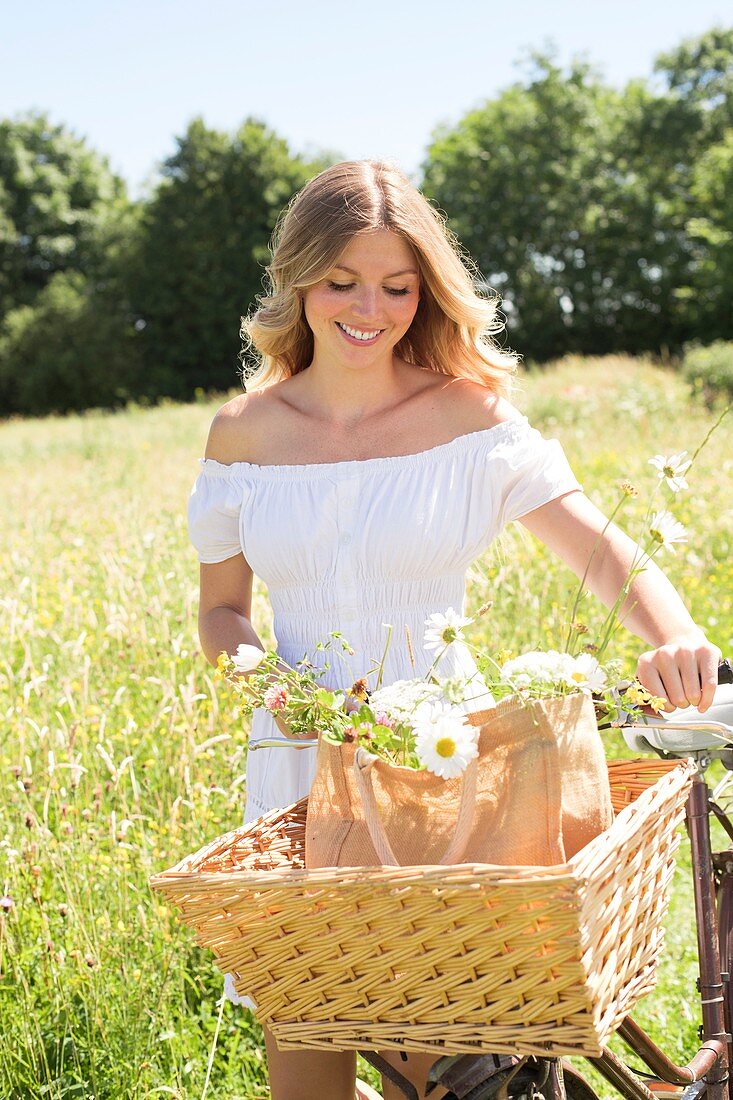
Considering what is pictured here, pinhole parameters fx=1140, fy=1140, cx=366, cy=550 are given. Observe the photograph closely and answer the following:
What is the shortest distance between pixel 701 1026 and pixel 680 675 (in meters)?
0.87

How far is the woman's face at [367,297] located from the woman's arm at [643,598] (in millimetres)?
521

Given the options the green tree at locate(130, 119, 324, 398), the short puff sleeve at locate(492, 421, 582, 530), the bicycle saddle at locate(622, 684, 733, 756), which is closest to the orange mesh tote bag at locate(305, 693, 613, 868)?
the bicycle saddle at locate(622, 684, 733, 756)

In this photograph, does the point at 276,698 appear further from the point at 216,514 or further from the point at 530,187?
the point at 530,187

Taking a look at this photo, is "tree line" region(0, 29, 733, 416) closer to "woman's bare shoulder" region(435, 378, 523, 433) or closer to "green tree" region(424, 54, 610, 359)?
"green tree" region(424, 54, 610, 359)

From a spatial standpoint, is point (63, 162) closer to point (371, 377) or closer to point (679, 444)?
point (679, 444)

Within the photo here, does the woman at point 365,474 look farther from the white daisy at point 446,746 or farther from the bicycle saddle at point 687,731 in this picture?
the white daisy at point 446,746

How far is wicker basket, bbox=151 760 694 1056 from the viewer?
52.2 inches

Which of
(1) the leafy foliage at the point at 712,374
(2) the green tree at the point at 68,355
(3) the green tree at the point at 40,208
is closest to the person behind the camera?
(1) the leafy foliage at the point at 712,374

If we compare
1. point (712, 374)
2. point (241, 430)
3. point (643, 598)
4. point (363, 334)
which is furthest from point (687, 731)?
point (712, 374)

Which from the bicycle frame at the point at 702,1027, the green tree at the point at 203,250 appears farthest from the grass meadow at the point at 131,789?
the green tree at the point at 203,250

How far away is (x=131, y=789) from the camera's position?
4328 millimetres

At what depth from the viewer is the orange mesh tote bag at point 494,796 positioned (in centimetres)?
150

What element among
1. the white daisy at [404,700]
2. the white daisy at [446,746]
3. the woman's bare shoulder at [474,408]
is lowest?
the white daisy at [446,746]

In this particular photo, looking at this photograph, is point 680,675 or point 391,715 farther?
point 680,675
